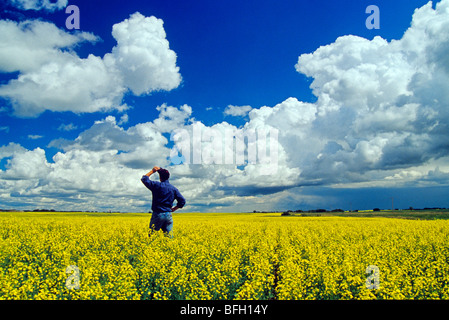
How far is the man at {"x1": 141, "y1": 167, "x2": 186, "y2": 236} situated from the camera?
359 inches

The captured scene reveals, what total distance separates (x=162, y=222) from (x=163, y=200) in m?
0.74

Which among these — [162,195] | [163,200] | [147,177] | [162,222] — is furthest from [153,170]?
[162,222]

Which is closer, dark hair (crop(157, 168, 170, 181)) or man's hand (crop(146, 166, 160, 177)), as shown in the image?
man's hand (crop(146, 166, 160, 177))

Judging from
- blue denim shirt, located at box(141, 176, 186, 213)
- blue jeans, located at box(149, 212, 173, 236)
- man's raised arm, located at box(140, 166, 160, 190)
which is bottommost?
blue jeans, located at box(149, 212, 173, 236)

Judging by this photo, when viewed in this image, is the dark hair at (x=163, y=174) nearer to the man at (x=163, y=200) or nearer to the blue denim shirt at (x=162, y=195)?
the man at (x=163, y=200)

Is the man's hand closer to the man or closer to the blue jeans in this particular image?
the man

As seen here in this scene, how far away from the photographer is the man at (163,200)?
911cm

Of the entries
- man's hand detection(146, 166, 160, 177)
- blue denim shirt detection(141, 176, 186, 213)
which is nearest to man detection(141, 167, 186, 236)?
blue denim shirt detection(141, 176, 186, 213)

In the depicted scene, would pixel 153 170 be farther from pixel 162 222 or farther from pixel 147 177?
pixel 162 222

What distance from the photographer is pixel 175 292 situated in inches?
198

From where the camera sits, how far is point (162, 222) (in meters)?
9.21

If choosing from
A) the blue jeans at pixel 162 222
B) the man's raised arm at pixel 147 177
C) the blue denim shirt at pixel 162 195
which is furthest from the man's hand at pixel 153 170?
the blue jeans at pixel 162 222
